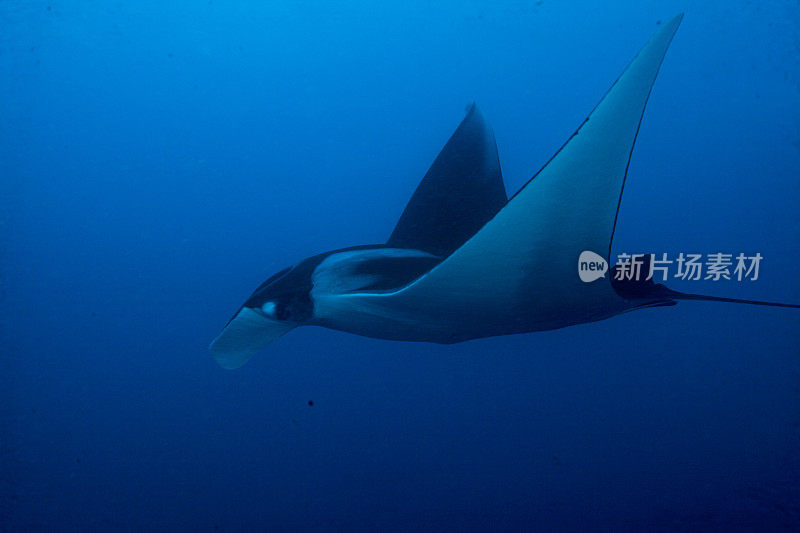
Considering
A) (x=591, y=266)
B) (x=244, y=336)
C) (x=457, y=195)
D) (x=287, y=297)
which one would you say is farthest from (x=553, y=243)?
(x=244, y=336)

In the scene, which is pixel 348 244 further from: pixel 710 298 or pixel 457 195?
pixel 710 298

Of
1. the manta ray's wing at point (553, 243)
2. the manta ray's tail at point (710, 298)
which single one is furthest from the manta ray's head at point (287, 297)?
the manta ray's tail at point (710, 298)

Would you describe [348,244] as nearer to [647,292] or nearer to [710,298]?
[647,292]

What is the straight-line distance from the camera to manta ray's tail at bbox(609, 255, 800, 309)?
1.05 meters

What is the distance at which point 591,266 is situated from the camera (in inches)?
37.8

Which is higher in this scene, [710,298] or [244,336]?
[710,298]

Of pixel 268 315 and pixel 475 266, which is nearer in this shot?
pixel 475 266

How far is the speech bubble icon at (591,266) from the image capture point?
0.95 m

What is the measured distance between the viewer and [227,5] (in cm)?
104

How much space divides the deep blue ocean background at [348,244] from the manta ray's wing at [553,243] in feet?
0.41

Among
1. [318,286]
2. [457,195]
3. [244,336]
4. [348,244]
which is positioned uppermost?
[457,195]

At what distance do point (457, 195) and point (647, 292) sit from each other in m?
0.44

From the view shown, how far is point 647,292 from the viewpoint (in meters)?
1.06

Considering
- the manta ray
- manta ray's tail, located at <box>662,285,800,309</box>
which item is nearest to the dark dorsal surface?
the manta ray
